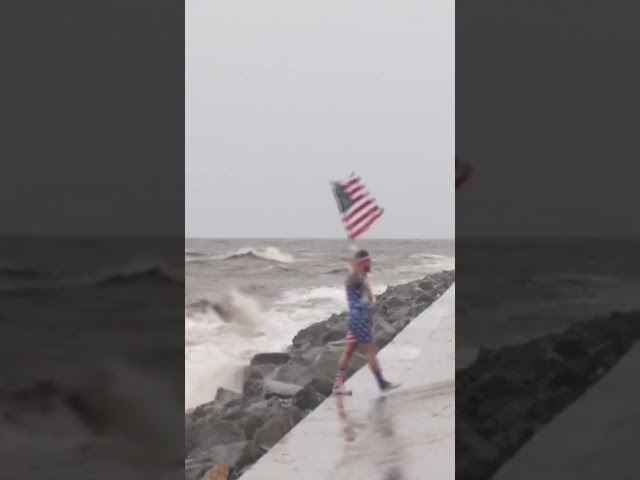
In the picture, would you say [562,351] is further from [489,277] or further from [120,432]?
[120,432]

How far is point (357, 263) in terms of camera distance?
2602 millimetres

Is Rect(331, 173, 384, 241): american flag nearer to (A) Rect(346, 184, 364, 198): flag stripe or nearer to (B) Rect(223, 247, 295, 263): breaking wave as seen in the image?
(A) Rect(346, 184, 364, 198): flag stripe

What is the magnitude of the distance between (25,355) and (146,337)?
181 centimetres

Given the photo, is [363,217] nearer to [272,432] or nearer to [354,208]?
[354,208]

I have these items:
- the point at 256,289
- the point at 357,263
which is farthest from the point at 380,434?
the point at 256,289

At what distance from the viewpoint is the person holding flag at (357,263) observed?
8.61ft

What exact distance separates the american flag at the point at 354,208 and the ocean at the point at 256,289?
266 mm

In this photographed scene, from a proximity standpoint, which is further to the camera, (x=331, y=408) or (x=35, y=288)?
(x=35, y=288)

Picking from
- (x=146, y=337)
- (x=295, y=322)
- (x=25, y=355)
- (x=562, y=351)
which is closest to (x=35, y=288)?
(x=25, y=355)

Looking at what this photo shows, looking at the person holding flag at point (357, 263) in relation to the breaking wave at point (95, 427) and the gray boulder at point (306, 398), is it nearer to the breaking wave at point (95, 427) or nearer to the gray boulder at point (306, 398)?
the gray boulder at point (306, 398)

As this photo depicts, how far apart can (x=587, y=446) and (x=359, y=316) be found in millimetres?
960

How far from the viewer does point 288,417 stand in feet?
9.29

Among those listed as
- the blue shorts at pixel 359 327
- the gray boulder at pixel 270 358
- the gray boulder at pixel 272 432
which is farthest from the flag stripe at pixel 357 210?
the gray boulder at pixel 270 358

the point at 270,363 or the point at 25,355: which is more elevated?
the point at 270,363
